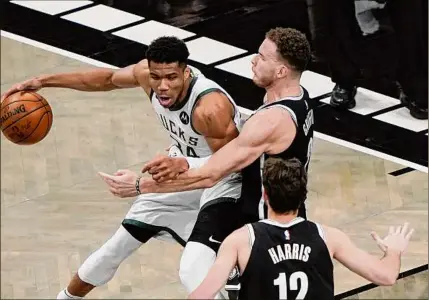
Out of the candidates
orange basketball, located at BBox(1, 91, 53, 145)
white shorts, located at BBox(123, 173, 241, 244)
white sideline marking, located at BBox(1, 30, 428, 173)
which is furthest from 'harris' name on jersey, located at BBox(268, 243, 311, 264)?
white sideline marking, located at BBox(1, 30, 428, 173)

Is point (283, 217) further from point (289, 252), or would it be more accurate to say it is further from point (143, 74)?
point (143, 74)

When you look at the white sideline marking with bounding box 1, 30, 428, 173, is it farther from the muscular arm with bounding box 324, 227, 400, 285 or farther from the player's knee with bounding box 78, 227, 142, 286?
the muscular arm with bounding box 324, 227, 400, 285

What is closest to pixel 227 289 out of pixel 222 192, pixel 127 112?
pixel 222 192

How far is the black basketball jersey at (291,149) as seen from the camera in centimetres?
735

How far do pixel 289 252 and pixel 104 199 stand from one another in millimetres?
3815

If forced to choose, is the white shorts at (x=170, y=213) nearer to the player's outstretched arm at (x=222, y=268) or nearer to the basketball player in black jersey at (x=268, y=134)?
the basketball player in black jersey at (x=268, y=134)

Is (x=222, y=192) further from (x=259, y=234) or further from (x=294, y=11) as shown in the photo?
(x=294, y=11)

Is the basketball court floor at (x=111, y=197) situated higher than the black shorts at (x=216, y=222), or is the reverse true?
the black shorts at (x=216, y=222)

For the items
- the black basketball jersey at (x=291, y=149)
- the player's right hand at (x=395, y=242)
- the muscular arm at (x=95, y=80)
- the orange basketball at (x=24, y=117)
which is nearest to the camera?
the player's right hand at (x=395, y=242)

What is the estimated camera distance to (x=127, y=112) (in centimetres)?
1093

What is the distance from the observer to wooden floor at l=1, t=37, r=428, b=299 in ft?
29.7

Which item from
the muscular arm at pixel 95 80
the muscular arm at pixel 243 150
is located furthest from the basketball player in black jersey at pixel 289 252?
the muscular arm at pixel 95 80

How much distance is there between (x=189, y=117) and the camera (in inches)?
304

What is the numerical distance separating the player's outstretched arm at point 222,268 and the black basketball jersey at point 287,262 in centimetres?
7
